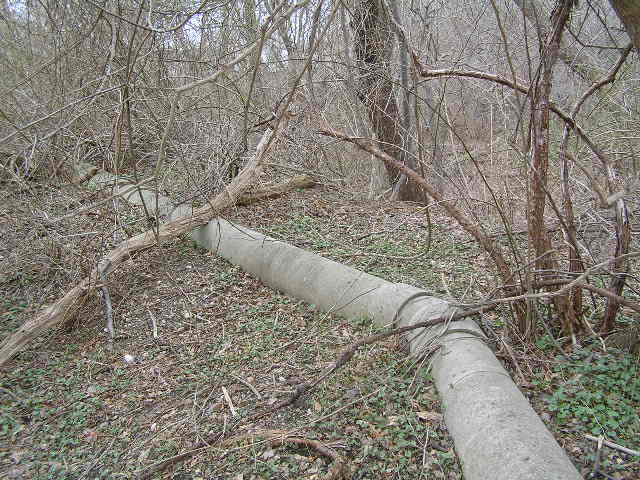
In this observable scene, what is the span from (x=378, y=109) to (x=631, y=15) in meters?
4.13

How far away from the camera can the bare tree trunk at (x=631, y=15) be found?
241 cm

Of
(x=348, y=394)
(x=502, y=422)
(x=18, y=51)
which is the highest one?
(x=18, y=51)

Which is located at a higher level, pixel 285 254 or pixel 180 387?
pixel 285 254

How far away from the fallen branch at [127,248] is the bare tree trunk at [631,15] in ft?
6.86

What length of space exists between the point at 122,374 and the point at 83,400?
341 millimetres

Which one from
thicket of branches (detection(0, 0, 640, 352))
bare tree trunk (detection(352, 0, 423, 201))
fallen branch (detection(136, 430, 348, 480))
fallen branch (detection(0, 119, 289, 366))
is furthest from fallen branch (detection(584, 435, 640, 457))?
bare tree trunk (detection(352, 0, 423, 201))

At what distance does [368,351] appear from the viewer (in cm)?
350

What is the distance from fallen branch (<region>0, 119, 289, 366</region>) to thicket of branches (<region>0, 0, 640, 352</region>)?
316 millimetres

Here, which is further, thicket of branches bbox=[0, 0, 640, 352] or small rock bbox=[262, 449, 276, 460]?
thicket of branches bbox=[0, 0, 640, 352]

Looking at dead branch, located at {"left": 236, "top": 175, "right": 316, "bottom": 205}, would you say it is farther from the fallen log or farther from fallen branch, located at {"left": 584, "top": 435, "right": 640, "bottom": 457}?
fallen branch, located at {"left": 584, "top": 435, "right": 640, "bottom": 457}

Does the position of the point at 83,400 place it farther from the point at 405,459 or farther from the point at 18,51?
the point at 18,51

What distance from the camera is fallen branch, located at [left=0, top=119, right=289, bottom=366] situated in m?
4.35

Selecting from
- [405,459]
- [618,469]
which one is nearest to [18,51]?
[405,459]

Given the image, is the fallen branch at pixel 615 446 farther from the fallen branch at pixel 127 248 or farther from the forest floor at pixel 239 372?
the fallen branch at pixel 127 248
